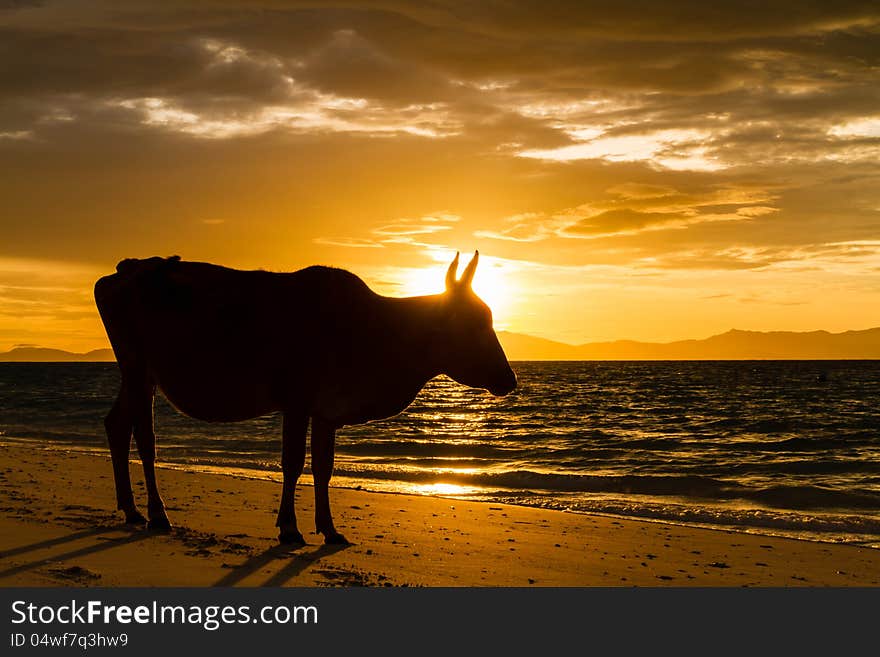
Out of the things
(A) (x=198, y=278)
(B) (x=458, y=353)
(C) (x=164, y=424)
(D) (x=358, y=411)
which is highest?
(A) (x=198, y=278)

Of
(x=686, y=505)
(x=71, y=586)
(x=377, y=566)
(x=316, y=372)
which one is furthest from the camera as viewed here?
(x=686, y=505)

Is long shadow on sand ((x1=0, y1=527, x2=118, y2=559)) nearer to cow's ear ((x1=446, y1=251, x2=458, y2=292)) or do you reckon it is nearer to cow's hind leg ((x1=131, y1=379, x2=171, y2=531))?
cow's hind leg ((x1=131, y1=379, x2=171, y2=531))

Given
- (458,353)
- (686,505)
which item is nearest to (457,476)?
(686,505)

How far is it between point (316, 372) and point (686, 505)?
9816mm

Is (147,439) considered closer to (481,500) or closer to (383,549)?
(383,549)

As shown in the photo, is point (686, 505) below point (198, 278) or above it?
below

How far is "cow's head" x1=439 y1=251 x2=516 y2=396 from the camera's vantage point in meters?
9.73

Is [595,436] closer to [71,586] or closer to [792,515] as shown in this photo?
[792,515]

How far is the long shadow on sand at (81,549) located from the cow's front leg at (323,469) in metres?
1.86

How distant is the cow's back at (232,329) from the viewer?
947 cm

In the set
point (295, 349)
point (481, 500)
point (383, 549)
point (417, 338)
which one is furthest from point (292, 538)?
point (481, 500)

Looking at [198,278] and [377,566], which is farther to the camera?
[198,278]

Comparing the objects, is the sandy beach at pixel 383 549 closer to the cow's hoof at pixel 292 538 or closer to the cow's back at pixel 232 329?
the cow's hoof at pixel 292 538

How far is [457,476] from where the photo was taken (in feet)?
69.9
